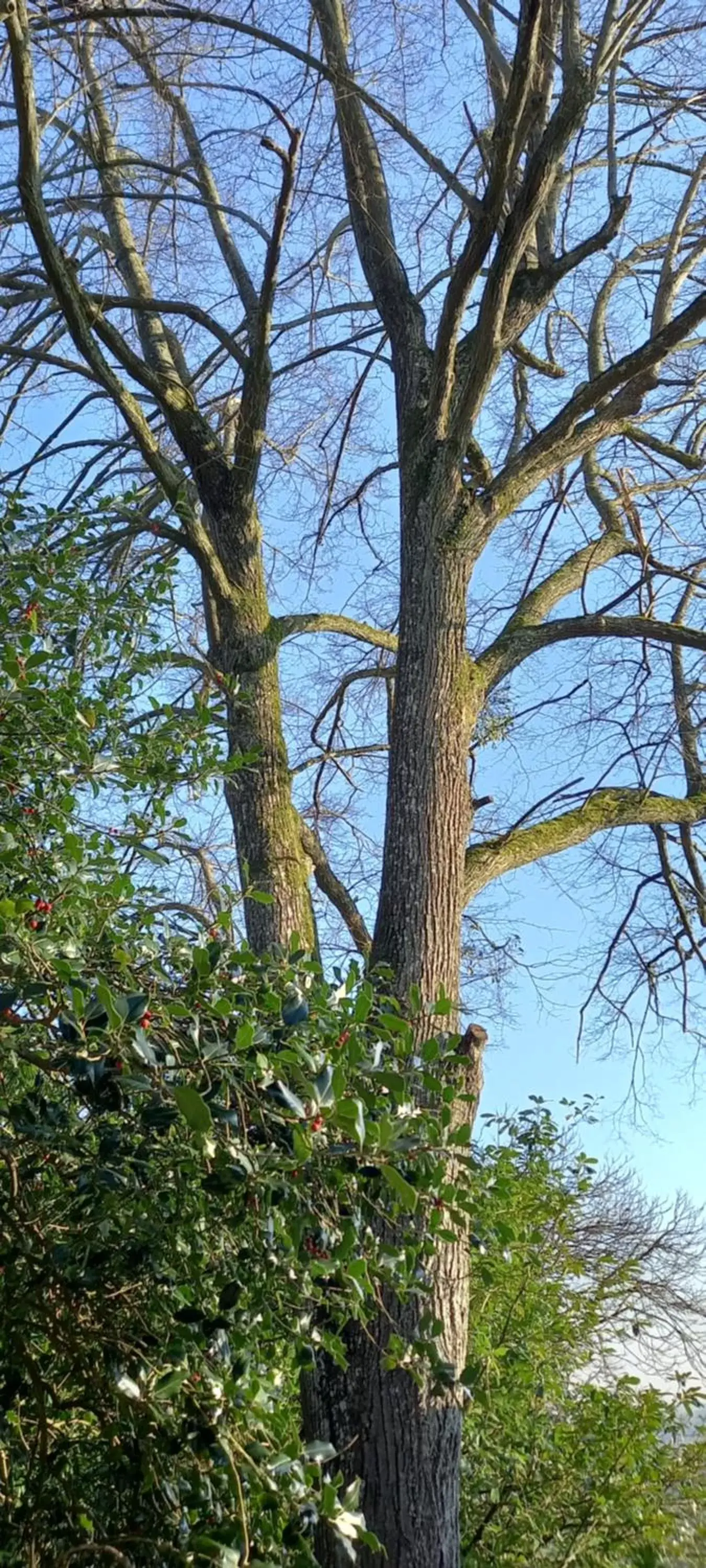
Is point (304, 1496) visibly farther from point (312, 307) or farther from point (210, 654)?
point (312, 307)

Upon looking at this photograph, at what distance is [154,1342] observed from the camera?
1.69 metres

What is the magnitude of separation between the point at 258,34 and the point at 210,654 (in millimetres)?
2166

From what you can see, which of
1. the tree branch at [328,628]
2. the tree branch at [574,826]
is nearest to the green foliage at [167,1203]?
the tree branch at [574,826]

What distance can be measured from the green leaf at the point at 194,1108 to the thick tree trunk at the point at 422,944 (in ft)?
2.78

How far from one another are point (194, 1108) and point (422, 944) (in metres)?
2.21

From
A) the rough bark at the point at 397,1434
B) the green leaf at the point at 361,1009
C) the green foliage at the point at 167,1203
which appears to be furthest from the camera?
the rough bark at the point at 397,1434

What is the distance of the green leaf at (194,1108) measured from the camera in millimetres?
1215

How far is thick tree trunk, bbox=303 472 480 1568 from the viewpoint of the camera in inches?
107

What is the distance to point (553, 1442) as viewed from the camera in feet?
11.5

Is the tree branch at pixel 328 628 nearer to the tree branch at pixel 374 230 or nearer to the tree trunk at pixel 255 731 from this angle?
the tree trunk at pixel 255 731

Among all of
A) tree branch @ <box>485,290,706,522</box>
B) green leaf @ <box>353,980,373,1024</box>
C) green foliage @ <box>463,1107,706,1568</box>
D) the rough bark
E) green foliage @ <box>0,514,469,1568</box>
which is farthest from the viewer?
tree branch @ <box>485,290,706,522</box>

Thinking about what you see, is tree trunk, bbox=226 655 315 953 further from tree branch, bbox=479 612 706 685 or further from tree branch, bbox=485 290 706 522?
tree branch, bbox=485 290 706 522

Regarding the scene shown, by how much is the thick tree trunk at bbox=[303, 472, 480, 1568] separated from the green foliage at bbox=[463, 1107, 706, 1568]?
0.57 feet

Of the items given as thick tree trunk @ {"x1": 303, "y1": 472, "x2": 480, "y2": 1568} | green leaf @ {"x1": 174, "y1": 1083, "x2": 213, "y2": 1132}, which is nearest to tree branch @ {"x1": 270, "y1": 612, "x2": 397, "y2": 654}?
thick tree trunk @ {"x1": 303, "y1": 472, "x2": 480, "y2": 1568}
